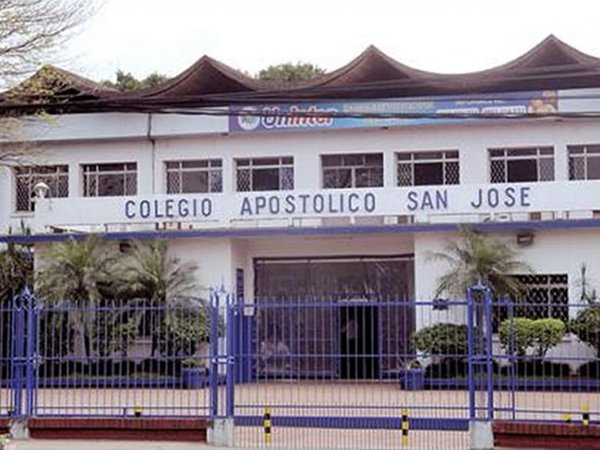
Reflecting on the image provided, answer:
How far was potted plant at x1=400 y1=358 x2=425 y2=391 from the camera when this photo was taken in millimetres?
19959

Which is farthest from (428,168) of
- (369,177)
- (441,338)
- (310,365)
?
(310,365)

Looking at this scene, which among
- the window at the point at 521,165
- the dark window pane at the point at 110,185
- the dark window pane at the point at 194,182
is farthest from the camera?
the dark window pane at the point at 110,185

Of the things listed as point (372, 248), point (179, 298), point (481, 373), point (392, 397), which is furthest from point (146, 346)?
point (481, 373)

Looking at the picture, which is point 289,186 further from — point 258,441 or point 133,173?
point 258,441

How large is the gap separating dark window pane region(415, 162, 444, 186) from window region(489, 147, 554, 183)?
1.35 meters

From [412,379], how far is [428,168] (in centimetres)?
1032

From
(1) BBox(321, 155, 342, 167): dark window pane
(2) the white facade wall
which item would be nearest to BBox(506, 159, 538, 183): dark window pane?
(2) the white facade wall

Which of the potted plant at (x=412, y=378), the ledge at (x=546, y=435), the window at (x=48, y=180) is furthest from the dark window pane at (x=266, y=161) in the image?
the ledge at (x=546, y=435)

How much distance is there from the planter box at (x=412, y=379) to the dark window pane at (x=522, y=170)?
9306 mm

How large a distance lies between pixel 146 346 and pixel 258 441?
10122mm

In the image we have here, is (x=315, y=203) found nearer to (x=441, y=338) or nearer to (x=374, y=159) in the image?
(x=441, y=338)

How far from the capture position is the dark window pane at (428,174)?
95.9 ft

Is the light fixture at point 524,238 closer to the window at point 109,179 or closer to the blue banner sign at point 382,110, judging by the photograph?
the blue banner sign at point 382,110

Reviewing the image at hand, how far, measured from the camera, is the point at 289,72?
4666 centimetres
